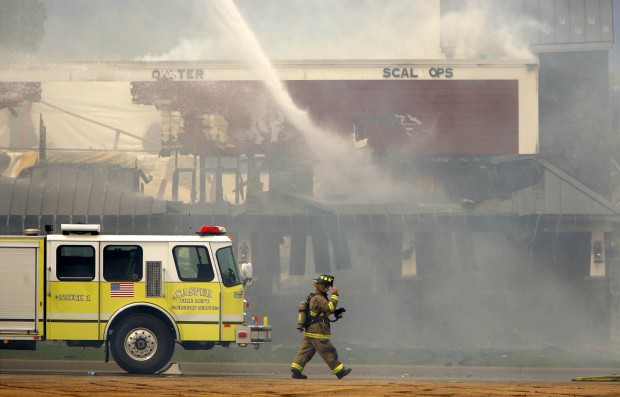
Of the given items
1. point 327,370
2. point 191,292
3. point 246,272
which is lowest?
point 327,370

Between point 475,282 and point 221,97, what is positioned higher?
point 221,97

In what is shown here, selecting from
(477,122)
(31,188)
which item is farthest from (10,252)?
(477,122)

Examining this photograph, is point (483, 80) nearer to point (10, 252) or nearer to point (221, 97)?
point (221, 97)

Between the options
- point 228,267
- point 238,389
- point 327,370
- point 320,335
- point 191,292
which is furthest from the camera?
point 327,370

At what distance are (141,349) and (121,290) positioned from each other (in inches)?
40.5

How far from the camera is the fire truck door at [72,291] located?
15586 millimetres

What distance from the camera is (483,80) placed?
119 feet

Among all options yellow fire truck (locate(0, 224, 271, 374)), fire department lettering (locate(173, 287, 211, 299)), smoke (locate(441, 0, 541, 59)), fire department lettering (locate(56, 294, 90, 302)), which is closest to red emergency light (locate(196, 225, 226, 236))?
yellow fire truck (locate(0, 224, 271, 374))

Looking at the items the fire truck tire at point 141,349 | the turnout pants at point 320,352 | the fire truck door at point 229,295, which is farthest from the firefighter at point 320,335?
the fire truck tire at point 141,349

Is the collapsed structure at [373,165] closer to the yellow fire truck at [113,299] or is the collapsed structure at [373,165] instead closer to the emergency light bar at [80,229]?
the emergency light bar at [80,229]

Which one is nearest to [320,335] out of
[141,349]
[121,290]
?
[141,349]

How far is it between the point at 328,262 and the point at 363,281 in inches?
77.6

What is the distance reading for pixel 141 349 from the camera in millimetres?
15375

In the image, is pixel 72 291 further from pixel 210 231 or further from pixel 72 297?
pixel 210 231
